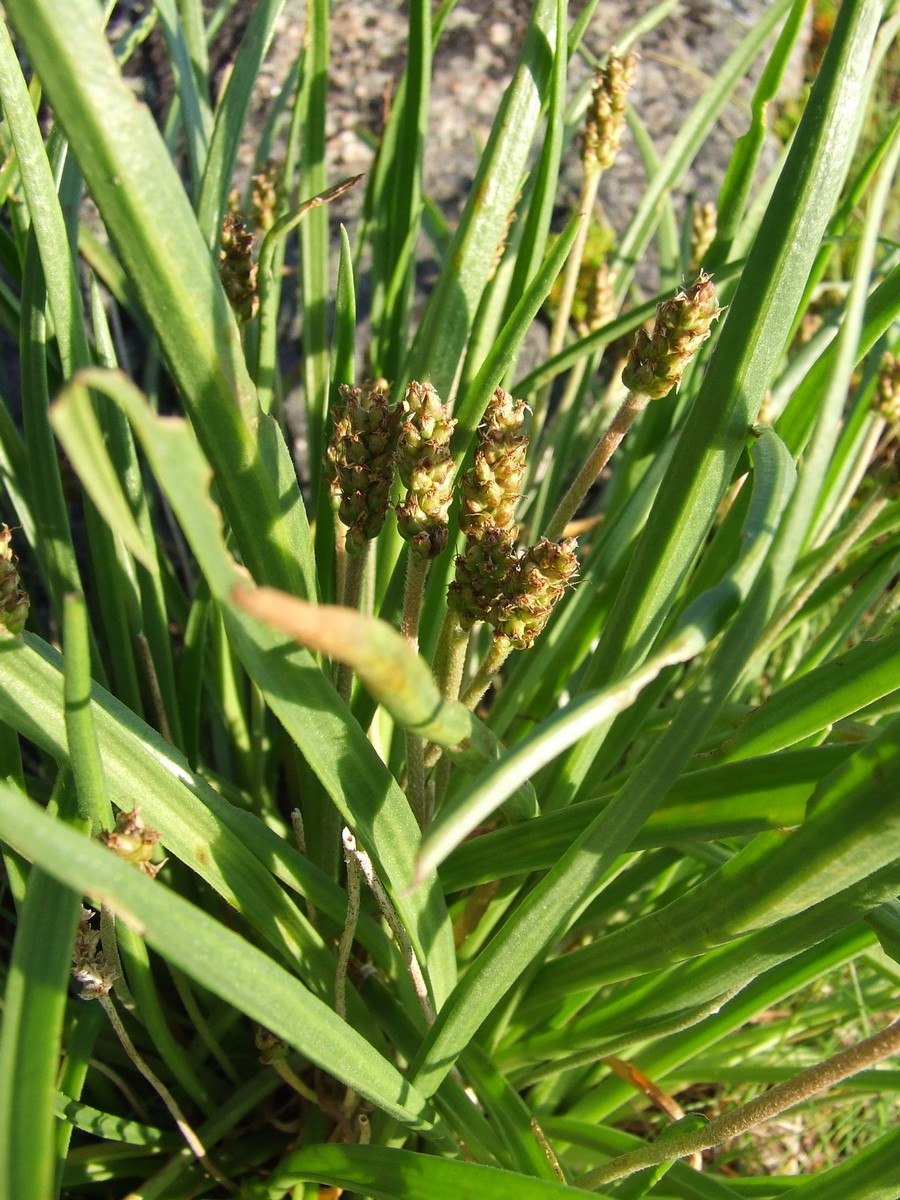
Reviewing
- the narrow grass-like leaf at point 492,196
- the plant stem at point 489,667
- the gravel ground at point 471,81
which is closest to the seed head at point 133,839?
the plant stem at point 489,667

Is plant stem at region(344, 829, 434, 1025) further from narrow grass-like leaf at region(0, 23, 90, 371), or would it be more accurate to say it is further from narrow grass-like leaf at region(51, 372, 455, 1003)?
narrow grass-like leaf at region(0, 23, 90, 371)

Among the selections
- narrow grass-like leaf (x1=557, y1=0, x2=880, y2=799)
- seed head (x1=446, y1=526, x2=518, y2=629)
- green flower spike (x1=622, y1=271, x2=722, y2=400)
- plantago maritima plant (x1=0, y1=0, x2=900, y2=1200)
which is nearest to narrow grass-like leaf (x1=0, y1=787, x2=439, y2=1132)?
plantago maritima plant (x1=0, y1=0, x2=900, y2=1200)

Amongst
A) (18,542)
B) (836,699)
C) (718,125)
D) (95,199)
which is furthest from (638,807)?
(718,125)

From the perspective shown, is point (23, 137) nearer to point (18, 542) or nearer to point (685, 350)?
point (685, 350)

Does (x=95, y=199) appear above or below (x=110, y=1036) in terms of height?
above

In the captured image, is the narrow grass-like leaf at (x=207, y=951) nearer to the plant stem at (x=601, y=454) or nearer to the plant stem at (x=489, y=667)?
the plant stem at (x=489, y=667)

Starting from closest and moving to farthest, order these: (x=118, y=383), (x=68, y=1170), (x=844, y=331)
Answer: (x=118, y=383), (x=844, y=331), (x=68, y=1170)

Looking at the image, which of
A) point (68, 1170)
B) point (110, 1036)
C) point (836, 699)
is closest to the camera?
point (836, 699)

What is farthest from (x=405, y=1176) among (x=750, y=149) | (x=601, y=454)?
(x=750, y=149)
